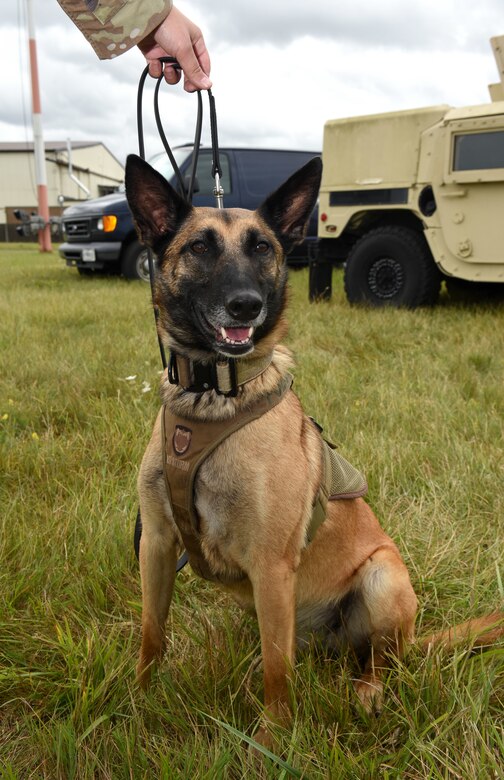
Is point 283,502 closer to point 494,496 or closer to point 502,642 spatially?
point 502,642

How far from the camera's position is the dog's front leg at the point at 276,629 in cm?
149

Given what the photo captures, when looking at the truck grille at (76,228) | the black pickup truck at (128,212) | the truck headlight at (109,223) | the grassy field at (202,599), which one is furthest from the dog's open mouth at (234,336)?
the truck grille at (76,228)

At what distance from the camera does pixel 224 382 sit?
1.65 metres

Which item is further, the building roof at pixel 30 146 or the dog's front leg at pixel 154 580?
the building roof at pixel 30 146

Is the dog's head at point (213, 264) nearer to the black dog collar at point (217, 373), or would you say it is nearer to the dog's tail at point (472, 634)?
the black dog collar at point (217, 373)

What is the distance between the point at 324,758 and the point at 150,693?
1.58 ft

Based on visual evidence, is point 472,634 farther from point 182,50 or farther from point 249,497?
point 182,50

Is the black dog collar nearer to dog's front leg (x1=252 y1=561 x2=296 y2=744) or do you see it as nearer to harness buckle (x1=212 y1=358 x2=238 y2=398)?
harness buckle (x1=212 y1=358 x2=238 y2=398)

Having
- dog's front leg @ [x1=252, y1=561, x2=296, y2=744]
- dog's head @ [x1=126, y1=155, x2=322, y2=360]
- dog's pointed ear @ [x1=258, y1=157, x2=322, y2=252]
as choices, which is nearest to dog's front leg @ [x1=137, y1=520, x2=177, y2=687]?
dog's front leg @ [x1=252, y1=561, x2=296, y2=744]

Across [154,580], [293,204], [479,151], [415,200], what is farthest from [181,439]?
[415,200]

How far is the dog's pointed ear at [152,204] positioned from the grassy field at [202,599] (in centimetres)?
107

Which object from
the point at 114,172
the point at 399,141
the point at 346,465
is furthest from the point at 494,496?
the point at 114,172

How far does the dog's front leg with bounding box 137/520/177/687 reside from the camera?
65.7 inches

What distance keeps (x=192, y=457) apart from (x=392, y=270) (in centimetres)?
562
